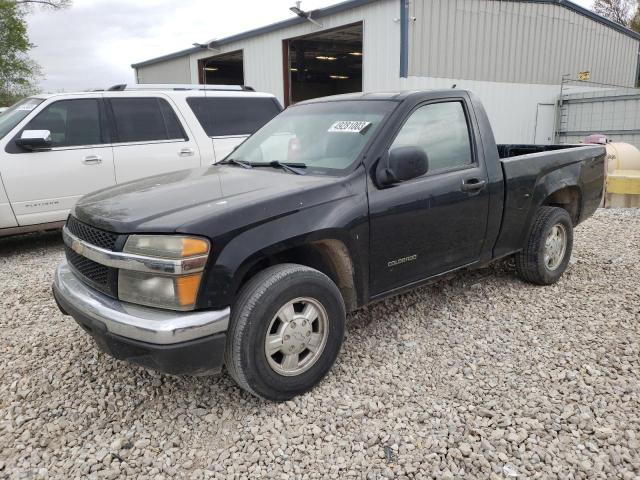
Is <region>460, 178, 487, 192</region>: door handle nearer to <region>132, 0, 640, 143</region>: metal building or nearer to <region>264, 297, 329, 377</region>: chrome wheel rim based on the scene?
<region>264, 297, 329, 377</region>: chrome wheel rim

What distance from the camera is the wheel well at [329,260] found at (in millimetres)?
3061

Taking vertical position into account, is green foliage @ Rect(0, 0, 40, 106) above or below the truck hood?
above

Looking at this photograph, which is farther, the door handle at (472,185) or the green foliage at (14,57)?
the green foliage at (14,57)

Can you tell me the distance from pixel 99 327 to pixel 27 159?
4.01 metres

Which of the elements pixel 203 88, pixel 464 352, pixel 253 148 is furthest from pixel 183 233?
pixel 203 88

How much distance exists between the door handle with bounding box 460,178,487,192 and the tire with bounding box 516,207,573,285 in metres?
0.99

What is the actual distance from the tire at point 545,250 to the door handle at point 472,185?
39.2 inches

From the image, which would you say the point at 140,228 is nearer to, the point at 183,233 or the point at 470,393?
the point at 183,233

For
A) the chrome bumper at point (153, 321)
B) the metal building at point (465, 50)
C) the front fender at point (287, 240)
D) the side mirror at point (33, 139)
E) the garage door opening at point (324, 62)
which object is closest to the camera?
the chrome bumper at point (153, 321)

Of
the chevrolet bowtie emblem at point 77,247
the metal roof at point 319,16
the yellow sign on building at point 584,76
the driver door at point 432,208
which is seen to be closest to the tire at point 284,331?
the driver door at point 432,208

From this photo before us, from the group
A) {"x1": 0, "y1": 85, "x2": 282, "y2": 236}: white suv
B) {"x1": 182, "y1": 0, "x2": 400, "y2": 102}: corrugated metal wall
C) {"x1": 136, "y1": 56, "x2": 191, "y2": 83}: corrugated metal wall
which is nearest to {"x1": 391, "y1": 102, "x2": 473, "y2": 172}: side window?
{"x1": 0, "y1": 85, "x2": 282, "y2": 236}: white suv

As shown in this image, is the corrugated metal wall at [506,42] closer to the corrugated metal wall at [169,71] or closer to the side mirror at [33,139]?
the side mirror at [33,139]

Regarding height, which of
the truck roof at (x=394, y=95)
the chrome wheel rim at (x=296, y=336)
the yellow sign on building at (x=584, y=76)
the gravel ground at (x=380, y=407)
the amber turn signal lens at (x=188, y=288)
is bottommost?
the gravel ground at (x=380, y=407)

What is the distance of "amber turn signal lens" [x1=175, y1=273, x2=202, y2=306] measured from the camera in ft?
8.15
